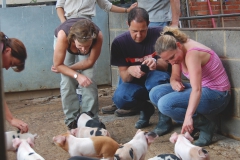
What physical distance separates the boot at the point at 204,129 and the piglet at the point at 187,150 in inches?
27.3

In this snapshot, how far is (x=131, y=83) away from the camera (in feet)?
14.4

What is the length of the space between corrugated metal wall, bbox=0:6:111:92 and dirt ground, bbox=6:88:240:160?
30 centimetres

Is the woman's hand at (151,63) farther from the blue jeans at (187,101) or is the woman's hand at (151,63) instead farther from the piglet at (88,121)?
the piglet at (88,121)

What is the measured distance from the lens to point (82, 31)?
145 inches

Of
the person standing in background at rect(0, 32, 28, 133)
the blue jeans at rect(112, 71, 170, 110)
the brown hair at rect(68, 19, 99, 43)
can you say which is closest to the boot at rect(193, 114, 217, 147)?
the blue jeans at rect(112, 71, 170, 110)

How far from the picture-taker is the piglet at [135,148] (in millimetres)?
2833

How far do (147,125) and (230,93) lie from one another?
3.81 ft

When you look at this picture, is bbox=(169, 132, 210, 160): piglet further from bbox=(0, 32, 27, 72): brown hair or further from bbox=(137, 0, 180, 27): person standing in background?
bbox=(137, 0, 180, 27): person standing in background

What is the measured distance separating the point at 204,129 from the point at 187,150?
0.96 metres

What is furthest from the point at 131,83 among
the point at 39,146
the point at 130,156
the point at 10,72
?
the point at 10,72

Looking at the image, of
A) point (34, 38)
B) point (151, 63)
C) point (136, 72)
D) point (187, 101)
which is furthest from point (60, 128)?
point (34, 38)

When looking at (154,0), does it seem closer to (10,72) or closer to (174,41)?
(174,41)

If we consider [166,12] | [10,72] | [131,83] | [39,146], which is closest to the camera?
[39,146]

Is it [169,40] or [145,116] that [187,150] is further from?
[145,116]
